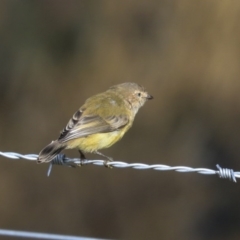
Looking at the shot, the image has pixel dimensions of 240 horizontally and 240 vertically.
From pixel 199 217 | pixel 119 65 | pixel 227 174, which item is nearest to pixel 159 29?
pixel 119 65

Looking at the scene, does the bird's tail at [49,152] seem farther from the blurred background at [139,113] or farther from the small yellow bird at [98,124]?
the blurred background at [139,113]

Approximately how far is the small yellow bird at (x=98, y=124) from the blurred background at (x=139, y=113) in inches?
139

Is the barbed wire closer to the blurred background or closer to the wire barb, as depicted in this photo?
the wire barb

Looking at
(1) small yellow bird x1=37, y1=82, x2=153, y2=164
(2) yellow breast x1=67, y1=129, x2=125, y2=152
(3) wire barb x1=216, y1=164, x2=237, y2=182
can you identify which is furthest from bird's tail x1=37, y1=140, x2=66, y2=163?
(3) wire barb x1=216, y1=164, x2=237, y2=182

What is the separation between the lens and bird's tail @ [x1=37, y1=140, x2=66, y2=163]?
534 centimetres

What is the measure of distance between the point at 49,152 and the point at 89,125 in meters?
0.88

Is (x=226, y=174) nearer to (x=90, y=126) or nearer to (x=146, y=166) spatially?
(x=146, y=166)

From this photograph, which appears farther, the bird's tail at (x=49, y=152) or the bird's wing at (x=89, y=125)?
the bird's wing at (x=89, y=125)

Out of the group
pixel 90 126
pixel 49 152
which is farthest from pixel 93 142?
pixel 49 152

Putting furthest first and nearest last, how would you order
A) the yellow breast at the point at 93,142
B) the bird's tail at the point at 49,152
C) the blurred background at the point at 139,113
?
the blurred background at the point at 139,113 < the yellow breast at the point at 93,142 < the bird's tail at the point at 49,152

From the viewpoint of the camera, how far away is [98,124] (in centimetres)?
648

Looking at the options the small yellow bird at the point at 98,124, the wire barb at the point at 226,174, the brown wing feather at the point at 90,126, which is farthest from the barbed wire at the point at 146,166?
the brown wing feather at the point at 90,126

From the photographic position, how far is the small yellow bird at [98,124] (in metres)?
6.00

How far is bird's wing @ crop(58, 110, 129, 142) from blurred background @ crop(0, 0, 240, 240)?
13.3ft
